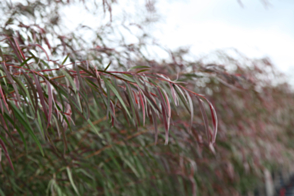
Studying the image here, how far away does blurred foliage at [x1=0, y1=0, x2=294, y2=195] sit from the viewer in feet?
2.43

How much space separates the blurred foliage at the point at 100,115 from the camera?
742mm

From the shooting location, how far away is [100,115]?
1.63 meters

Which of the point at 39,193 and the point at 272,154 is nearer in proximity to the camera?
the point at 39,193

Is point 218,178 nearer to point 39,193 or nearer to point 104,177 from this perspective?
point 104,177

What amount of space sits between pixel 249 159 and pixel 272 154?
1.62 feet

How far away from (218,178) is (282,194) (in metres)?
3.01

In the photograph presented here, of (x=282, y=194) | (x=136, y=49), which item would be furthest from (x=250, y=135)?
(x=282, y=194)

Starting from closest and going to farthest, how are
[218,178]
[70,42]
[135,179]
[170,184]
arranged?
[70,42] < [135,179] < [170,184] < [218,178]

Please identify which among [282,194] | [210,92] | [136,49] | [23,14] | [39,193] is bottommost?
[282,194]

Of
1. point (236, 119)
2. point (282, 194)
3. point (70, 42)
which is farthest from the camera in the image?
point (282, 194)

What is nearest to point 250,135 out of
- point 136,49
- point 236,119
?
point 236,119

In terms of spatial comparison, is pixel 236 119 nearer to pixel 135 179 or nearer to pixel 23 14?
pixel 135 179

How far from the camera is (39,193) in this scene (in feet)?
4.43

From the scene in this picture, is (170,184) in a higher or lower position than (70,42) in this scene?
lower
